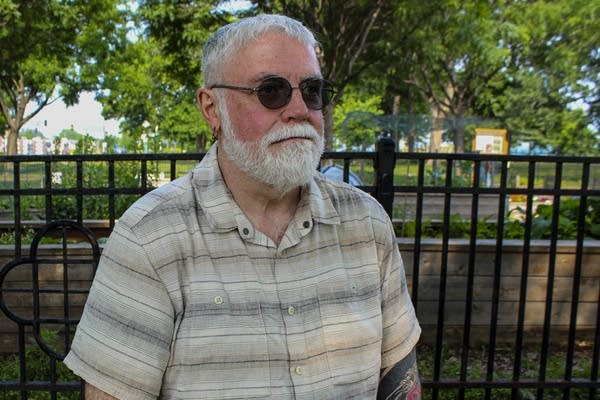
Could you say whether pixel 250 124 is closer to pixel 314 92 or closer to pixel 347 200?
pixel 314 92

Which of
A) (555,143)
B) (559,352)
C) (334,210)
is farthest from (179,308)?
(555,143)

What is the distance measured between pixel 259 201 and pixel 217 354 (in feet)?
1.54

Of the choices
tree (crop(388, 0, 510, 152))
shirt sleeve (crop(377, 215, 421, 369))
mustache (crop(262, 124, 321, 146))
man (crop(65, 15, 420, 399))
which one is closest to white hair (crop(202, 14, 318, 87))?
man (crop(65, 15, 420, 399))

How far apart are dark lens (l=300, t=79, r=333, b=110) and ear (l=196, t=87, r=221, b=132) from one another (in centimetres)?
27

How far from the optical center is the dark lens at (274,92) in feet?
5.34

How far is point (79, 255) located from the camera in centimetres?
451

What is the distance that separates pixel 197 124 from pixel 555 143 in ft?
68.6

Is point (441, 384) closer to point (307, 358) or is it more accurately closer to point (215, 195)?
point (307, 358)

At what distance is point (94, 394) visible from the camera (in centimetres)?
153

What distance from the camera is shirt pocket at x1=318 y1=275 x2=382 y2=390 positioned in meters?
1.65

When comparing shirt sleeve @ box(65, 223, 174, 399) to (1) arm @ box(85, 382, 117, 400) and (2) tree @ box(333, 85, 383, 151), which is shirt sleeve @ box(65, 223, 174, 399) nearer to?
(1) arm @ box(85, 382, 117, 400)

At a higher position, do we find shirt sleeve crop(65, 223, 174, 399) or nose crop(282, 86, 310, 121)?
nose crop(282, 86, 310, 121)

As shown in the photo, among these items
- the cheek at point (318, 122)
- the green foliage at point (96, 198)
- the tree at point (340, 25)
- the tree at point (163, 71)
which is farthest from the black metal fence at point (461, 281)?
the tree at point (340, 25)

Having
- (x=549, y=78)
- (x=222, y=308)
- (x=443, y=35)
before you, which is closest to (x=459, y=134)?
(x=443, y=35)
